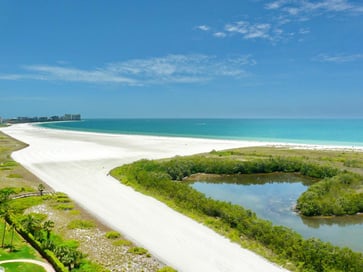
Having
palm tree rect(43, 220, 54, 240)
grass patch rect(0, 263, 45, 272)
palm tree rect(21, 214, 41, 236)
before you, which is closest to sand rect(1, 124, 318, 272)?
palm tree rect(43, 220, 54, 240)

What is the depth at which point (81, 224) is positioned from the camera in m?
27.4

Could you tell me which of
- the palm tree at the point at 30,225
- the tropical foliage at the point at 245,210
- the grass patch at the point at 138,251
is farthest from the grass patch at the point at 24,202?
the grass patch at the point at 138,251

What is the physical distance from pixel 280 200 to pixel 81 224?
79.1ft

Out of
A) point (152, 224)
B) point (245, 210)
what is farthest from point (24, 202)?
point (245, 210)

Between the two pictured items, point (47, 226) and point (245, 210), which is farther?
point (245, 210)

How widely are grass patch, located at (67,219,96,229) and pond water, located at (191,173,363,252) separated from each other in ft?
57.1

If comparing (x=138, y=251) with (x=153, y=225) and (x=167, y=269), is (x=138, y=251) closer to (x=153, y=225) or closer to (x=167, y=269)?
(x=167, y=269)

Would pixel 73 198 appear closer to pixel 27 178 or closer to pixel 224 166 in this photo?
pixel 27 178

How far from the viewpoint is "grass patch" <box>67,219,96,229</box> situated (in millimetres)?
26906

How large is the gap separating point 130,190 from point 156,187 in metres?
3.40

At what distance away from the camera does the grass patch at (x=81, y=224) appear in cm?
2691

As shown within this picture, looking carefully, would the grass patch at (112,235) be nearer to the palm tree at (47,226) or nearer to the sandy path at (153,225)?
the sandy path at (153,225)

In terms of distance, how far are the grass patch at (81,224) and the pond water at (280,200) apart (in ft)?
57.1

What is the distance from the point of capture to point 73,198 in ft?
118
